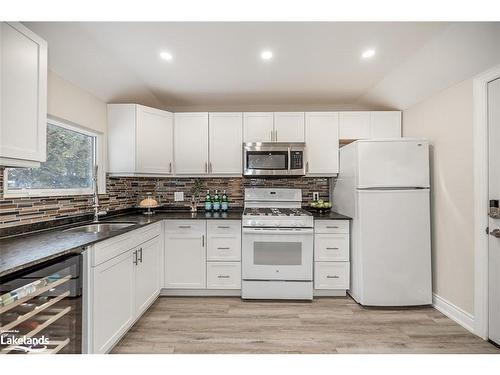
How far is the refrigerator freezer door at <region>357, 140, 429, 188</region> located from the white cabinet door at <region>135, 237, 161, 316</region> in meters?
2.28

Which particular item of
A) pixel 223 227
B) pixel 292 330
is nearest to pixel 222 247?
pixel 223 227

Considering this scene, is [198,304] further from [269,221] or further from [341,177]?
[341,177]

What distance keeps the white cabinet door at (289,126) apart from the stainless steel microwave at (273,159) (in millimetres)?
180

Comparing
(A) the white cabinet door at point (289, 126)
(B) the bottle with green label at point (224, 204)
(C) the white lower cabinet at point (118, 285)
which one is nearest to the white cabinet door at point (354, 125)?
(A) the white cabinet door at point (289, 126)

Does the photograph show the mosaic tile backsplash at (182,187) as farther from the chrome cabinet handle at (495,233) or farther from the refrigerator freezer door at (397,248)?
the chrome cabinet handle at (495,233)

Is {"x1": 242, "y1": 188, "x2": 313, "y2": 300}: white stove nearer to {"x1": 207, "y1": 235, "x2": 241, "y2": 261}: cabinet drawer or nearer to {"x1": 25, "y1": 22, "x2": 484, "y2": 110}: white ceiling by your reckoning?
{"x1": 207, "y1": 235, "x2": 241, "y2": 261}: cabinet drawer

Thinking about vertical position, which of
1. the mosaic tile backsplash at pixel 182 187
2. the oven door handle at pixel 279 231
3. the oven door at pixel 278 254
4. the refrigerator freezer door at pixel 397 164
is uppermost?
the refrigerator freezer door at pixel 397 164

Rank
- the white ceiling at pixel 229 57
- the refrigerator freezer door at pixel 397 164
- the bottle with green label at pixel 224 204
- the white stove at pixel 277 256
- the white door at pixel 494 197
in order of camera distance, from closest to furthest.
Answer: the white ceiling at pixel 229 57, the white door at pixel 494 197, the refrigerator freezer door at pixel 397 164, the white stove at pixel 277 256, the bottle with green label at pixel 224 204

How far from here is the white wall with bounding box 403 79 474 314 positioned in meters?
2.26

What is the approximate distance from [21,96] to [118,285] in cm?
138

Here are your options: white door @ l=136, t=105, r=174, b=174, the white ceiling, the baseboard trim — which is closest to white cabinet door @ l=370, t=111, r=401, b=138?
the white ceiling

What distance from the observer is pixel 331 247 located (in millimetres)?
2889

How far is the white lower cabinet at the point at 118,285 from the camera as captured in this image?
1.64 metres

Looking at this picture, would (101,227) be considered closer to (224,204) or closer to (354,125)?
(224,204)
